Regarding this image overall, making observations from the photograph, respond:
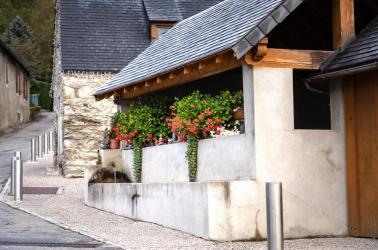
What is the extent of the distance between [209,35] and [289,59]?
8.44 ft

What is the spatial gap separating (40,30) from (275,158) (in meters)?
53.5

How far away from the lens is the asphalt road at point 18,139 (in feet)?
76.1

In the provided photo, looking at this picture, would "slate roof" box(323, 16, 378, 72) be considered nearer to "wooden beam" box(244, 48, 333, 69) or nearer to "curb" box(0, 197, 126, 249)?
"wooden beam" box(244, 48, 333, 69)

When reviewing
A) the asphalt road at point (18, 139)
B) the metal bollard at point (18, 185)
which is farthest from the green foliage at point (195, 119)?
the asphalt road at point (18, 139)

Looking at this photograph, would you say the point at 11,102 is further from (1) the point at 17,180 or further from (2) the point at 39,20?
(1) the point at 17,180

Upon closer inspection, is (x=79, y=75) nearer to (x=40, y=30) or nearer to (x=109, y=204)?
(x=109, y=204)

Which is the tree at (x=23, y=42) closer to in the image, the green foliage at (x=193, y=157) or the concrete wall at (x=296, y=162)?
the green foliage at (x=193, y=157)

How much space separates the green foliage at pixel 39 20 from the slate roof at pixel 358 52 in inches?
1896

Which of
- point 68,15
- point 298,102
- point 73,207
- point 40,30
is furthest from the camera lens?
point 40,30

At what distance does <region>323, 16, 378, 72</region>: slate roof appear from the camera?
913 centimetres

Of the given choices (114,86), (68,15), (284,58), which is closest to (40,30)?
(68,15)

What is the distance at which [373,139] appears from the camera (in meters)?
9.51

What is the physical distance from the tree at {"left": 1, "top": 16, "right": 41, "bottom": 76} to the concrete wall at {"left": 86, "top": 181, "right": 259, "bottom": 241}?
142 ft

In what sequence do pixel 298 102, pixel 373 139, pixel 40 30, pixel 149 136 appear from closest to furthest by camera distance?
1. pixel 373 139
2. pixel 298 102
3. pixel 149 136
4. pixel 40 30
